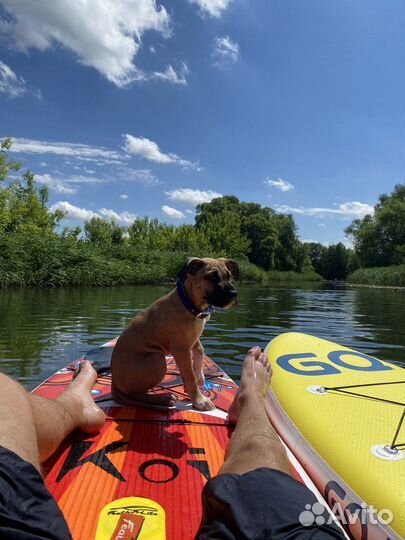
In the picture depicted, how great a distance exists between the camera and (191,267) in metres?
3.24

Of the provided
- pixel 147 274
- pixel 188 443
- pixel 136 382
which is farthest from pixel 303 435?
pixel 147 274

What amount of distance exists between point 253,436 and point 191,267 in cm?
152

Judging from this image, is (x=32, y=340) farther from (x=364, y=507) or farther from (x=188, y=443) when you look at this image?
(x=364, y=507)

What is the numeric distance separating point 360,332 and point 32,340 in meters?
7.62

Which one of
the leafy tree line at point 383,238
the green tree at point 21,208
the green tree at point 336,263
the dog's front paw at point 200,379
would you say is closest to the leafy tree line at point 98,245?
the green tree at point 21,208

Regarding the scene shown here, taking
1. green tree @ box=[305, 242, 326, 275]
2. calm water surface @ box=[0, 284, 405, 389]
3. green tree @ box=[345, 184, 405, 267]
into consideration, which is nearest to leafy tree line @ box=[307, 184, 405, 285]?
green tree @ box=[345, 184, 405, 267]

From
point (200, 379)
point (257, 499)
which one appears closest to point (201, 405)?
point (200, 379)

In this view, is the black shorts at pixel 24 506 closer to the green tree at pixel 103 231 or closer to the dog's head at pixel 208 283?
the dog's head at pixel 208 283

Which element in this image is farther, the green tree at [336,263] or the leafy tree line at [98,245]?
the green tree at [336,263]

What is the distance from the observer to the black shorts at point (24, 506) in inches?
46.7

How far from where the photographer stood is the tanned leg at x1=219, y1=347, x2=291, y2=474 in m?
1.76

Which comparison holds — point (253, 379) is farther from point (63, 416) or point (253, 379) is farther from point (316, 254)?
point (316, 254)

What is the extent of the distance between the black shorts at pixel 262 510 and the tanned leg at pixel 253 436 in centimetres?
17

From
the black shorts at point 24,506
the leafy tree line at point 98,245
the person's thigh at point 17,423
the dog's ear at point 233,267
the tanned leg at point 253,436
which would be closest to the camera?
the black shorts at point 24,506
